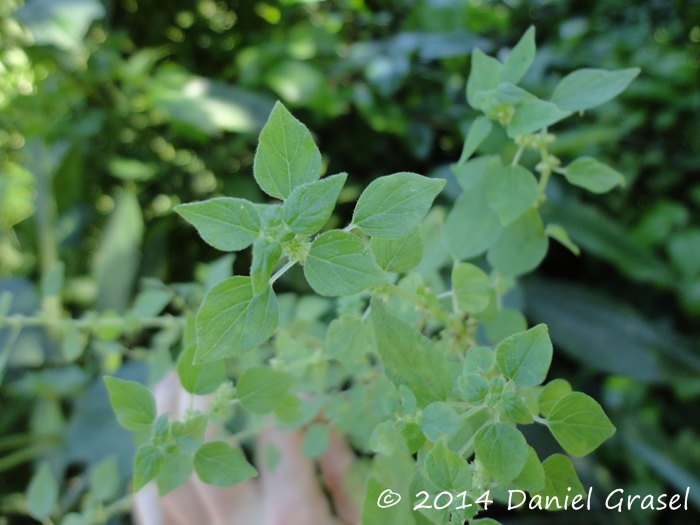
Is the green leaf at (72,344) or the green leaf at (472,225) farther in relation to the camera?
the green leaf at (72,344)

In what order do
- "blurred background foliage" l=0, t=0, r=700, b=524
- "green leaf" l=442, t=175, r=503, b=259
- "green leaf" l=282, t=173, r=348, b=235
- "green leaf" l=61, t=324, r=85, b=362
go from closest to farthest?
"green leaf" l=282, t=173, r=348, b=235, "green leaf" l=442, t=175, r=503, b=259, "green leaf" l=61, t=324, r=85, b=362, "blurred background foliage" l=0, t=0, r=700, b=524

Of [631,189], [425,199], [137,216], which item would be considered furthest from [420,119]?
[425,199]

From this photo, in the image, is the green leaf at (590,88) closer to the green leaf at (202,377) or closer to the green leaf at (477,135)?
the green leaf at (477,135)

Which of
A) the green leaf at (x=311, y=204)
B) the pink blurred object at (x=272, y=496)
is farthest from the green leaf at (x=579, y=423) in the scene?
the pink blurred object at (x=272, y=496)

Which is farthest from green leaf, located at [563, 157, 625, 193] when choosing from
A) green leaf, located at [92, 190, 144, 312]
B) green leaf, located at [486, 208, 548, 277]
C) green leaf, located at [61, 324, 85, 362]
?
green leaf, located at [92, 190, 144, 312]

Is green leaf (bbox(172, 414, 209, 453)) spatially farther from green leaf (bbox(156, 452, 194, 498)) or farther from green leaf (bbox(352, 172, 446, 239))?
green leaf (bbox(352, 172, 446, 239))

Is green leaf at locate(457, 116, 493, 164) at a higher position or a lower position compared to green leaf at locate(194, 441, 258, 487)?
higher
